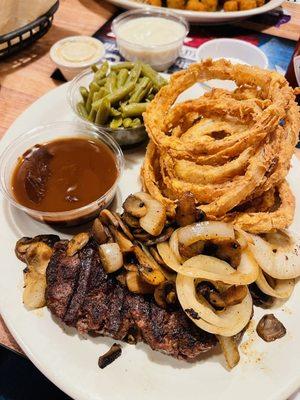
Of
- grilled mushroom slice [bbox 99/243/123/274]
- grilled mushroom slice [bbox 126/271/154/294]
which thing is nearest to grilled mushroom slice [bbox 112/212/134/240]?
grilled mushroom slice [bbox 99/243/123/274]

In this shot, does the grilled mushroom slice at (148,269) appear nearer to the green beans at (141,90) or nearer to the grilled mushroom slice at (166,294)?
the grilled mushroom slice at (166,294)

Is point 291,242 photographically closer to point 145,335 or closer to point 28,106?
point 145,335

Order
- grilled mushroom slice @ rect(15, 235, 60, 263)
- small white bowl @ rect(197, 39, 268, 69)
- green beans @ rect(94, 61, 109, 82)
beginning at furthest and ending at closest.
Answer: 1. small white bowl @ rect(197, 39, 268, 69)
2. green beans @ rect(94, 61, 109, 82)
3. grilled mushroom slice @ rect(15, 235, 60, 263)

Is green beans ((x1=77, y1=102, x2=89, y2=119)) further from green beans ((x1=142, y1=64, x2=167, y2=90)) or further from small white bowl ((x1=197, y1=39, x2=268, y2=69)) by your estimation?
small white bowl ((x1=197, y1=39, x2=268, y2=69))

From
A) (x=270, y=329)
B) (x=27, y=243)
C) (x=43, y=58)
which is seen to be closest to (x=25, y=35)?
(x=43, y=58)

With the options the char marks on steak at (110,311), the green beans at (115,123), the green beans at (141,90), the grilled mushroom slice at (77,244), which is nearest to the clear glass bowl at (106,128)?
the green beans at (115,123)
